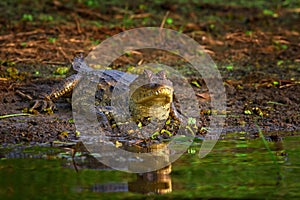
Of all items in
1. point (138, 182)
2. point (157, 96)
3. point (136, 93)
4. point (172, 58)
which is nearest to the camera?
point (138, 182)

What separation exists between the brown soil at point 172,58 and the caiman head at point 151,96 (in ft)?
2.07

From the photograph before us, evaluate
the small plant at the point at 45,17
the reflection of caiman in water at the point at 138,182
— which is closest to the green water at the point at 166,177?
the reflection of caiman in water at the point at 138,182

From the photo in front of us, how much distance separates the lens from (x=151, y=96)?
746 centimetres

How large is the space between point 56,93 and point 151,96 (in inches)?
68.9

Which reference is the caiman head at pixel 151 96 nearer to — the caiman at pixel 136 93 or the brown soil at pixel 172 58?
the caiman at pixel 136 93

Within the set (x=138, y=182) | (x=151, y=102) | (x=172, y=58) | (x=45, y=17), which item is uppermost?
(x=45, y=17)

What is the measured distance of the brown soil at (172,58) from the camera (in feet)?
26.6

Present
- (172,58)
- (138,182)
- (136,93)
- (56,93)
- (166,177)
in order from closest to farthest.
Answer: (138,182), (166,177), (136,93), (56,93), (172,58)

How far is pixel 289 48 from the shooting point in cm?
1197

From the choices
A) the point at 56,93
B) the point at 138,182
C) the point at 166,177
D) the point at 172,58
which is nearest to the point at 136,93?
the point at 56,93

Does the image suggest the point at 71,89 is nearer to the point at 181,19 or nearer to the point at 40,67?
the point at 40,67

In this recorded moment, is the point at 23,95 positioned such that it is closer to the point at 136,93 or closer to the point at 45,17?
the point at 136,93

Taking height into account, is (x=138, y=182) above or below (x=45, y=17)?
below

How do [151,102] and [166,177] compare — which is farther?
[151,102]
